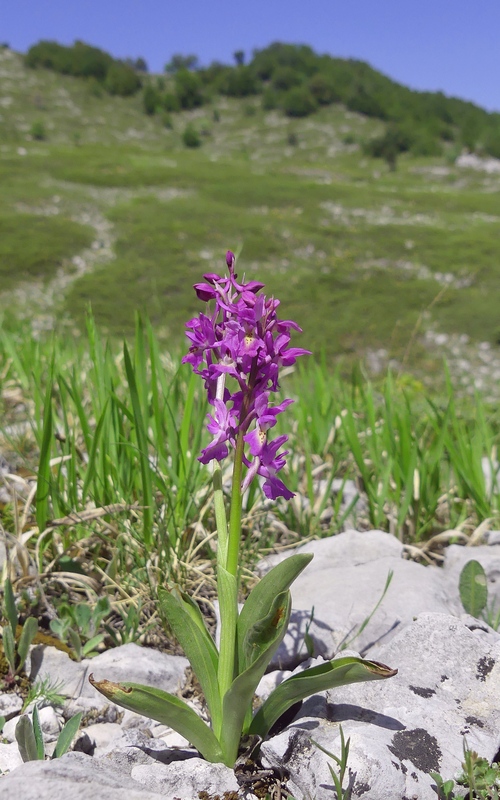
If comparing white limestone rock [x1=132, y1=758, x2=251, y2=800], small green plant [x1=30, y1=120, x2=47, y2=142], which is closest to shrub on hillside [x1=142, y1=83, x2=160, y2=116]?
small green plant [x1=30, y1=120, x2=47, y2=142]

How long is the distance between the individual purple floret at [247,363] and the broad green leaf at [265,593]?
173 mm

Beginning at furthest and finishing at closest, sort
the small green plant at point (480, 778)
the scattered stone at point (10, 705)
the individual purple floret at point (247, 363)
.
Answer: the scattered stone at point (10, 705)
the individual purple floret at point (247, 363)
the small green plant at point (480, 778)

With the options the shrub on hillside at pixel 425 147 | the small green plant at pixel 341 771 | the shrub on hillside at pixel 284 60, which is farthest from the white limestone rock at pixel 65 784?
the shrub on hillside at pixel 284 60

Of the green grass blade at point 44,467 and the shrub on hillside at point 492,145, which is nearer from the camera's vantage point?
the green grass blade at point 44,467

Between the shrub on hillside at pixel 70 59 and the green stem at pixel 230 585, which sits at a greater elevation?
the shrub on hillside at pixel 70 59

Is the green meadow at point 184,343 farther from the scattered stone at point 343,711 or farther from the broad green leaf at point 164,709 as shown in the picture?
the broad green leaf at point 164,709

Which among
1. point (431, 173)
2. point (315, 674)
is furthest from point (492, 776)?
point (431, 173)

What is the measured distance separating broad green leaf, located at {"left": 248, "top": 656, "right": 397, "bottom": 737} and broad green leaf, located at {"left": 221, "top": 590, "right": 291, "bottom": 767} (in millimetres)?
75

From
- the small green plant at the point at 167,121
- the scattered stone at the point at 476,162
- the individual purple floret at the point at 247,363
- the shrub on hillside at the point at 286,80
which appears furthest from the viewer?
the shrub on hillside at the point at 286,80

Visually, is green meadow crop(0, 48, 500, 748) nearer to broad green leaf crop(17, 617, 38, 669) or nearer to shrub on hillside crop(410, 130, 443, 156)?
broad green leaf crop(17, 617, 38, 669)

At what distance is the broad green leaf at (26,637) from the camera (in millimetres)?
1991

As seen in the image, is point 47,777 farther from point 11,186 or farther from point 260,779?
point 11,186

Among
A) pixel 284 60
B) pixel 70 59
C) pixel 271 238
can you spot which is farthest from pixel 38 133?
pixel 284 60

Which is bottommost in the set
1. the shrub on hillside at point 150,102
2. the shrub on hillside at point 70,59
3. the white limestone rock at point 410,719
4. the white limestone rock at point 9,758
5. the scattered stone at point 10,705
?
the scattered stone at point 10,705
